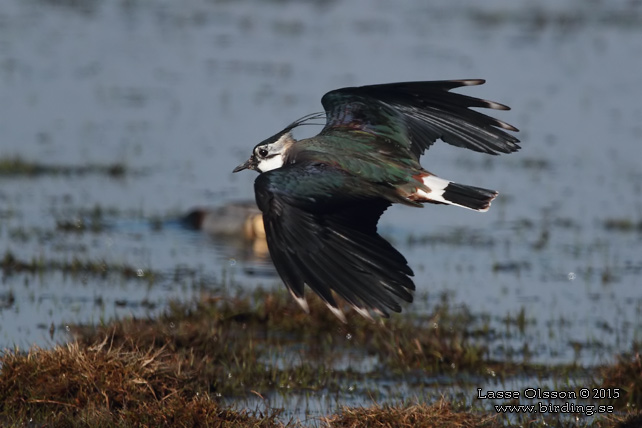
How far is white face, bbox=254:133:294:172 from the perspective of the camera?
225 inches

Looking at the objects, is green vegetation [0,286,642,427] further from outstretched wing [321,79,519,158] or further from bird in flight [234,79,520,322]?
outstretched wing [321,79,519,158]

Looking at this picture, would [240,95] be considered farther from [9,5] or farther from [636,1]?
[636,1]

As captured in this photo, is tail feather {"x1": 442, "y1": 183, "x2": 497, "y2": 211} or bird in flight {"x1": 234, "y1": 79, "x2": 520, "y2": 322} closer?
bird in flight {"x1": 234, "y1": 79, "x2": 520, "y2": 322}

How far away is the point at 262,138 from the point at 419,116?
21.6 feet

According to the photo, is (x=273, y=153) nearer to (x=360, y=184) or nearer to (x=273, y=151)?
(x=273, y=151)

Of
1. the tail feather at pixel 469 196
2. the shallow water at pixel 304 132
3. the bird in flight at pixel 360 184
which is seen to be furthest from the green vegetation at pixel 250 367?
the tail feather at pixel 469 196

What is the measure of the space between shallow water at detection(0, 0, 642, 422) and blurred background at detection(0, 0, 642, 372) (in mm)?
32

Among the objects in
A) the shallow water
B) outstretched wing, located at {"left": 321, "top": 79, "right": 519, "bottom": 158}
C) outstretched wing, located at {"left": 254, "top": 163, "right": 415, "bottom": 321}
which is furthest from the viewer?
the shallow water

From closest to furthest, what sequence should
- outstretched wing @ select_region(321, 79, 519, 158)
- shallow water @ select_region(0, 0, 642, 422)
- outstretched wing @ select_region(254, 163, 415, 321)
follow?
outstretched wing @ select_region(254, 163, 415, 321) → outstretched wing @ select_region(321, 79, 519, 158) → shallow water @ select_region(0, 0, 642, 422)

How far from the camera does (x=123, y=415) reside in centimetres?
490

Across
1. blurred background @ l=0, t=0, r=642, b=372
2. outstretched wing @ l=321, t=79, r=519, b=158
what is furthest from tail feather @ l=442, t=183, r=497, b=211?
blurred background @ l=0, t=0, r=642, b=372

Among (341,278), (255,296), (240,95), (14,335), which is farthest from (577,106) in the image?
(341,278)

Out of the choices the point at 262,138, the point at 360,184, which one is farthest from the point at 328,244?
the point at 262,138

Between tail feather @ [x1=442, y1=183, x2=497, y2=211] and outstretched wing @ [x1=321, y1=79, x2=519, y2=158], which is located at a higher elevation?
outstretched wing @ [x1=321, y1=79, x2=519, y2=158]
